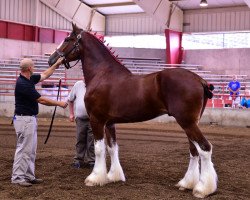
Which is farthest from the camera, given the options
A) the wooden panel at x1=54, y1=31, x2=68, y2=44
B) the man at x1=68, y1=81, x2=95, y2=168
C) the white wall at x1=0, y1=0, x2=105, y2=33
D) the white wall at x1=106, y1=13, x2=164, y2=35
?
the white wall at x1=106, y1=13, x2=164, y2=35

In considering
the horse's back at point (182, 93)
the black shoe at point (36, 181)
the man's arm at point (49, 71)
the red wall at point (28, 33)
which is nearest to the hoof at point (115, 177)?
the black shoe at point (36, 181)

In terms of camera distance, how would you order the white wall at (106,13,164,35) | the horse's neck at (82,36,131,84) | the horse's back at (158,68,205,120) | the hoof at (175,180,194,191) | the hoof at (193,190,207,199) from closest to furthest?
the hoof at (193,190,207,199) → the horse's back at (158,68,205,120) → the hoof at (175,180,194,191) → the horse's neck at (82,36,131,84) → the white wall at (106,13,164,35)

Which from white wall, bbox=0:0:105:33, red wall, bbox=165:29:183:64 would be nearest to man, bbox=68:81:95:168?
red wall, bbox=165:29:183:64

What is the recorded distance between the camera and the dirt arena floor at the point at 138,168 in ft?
19.0

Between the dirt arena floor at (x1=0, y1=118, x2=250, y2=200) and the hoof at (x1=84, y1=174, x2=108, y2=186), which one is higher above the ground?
the hoof at (x1=84, y1=174, x2=108, y2=186)

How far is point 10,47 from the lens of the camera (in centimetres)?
3059

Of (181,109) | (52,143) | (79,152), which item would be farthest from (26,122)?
(52,143)

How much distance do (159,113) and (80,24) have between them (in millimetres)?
28770

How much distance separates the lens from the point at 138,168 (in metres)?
7.61

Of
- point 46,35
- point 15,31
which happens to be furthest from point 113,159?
point 46,35

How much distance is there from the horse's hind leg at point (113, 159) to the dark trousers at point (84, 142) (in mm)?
1057

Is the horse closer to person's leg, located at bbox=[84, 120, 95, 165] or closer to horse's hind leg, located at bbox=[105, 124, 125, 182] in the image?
horse's hind leg, located at bbox=[105, 124, 125, 182]

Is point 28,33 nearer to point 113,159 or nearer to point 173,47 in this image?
point 173,47

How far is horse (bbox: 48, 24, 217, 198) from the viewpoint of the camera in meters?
5.73
